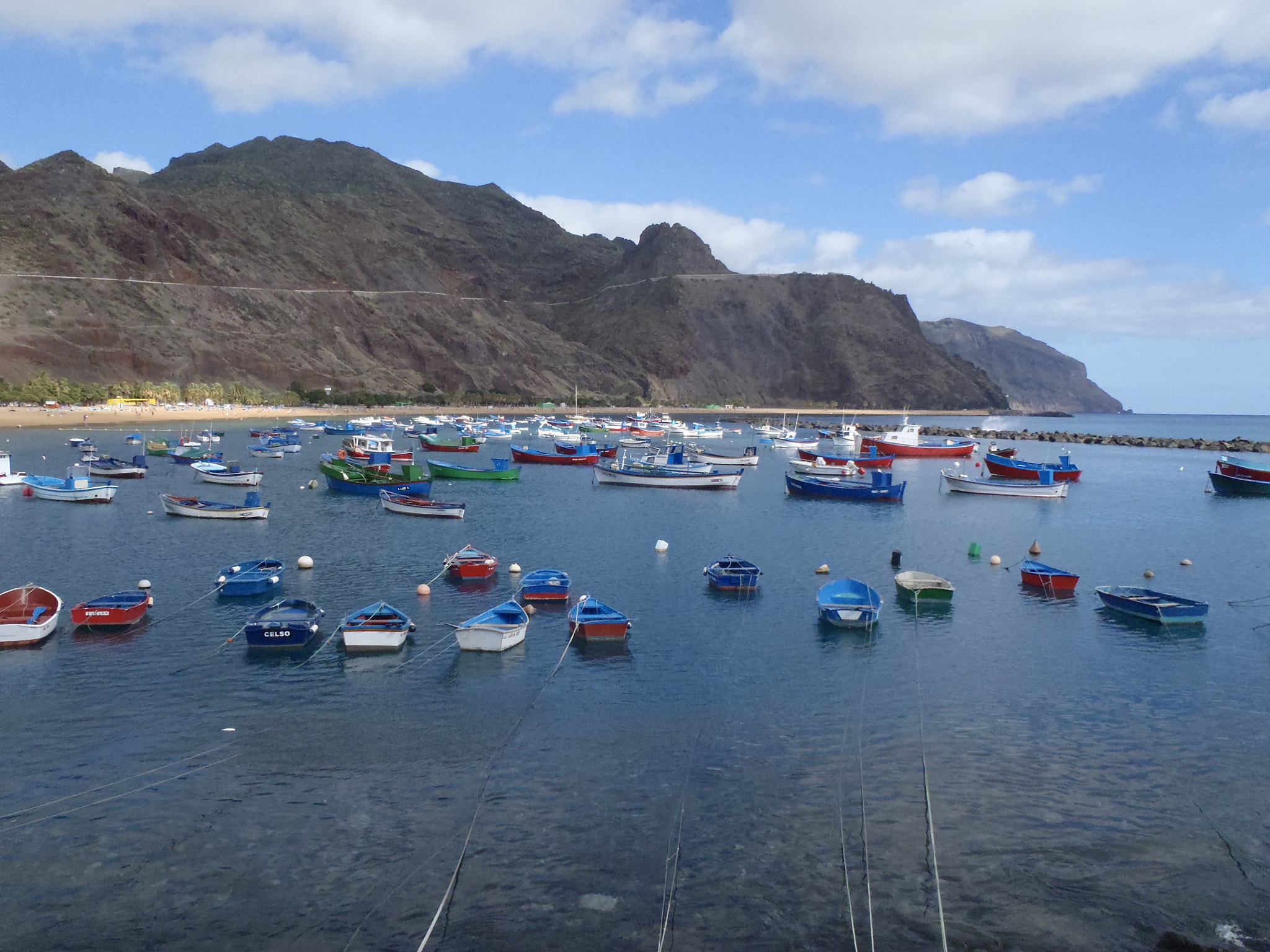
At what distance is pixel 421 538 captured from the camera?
43.5 m

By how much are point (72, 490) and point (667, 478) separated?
127 feet

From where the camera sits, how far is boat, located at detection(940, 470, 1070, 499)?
68875 millimetres

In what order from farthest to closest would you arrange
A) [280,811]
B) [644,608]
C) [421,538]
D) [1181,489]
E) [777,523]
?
[1181,489], [777,523], [421,538], [644,608], [280,811]

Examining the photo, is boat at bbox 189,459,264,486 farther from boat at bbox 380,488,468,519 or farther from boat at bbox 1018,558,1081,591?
boat at bbox 1018,558,1081,591

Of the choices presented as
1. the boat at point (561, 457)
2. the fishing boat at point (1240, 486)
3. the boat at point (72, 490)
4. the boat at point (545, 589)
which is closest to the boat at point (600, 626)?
the boat at point (545, 589)

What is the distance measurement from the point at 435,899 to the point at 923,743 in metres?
11.6

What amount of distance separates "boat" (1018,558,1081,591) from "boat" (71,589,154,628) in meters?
33.2

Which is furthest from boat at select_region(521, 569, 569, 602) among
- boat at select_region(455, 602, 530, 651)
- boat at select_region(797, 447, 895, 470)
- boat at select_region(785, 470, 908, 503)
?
boat at select_region(797, 447, 895, 470)

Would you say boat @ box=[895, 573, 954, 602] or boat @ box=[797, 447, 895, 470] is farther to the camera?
A: boat @ box=[797, 447, 895, 470]

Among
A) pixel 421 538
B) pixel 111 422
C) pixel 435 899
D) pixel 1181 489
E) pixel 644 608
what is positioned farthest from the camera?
pixel 111 422

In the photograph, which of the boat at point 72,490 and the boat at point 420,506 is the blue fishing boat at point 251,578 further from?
the boat at point 72,490

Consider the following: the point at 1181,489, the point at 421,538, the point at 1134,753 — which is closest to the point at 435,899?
the point at 1134,753

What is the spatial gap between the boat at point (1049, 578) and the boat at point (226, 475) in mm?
46747

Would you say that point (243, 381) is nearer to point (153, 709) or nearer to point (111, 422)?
point (111, 422)
